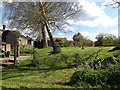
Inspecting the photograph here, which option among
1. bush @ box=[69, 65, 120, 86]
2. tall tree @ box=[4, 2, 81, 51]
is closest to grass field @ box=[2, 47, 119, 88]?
bush @ box=[69, 65, 120, 86]

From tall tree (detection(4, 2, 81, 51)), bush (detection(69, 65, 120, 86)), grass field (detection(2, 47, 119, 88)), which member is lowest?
grass field (detection(2, 47, 119, 88))

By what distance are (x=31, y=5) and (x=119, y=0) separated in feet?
19.0

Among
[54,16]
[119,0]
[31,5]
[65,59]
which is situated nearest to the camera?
[119,0]

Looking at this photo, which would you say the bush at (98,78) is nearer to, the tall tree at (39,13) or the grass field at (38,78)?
the grass field at (38,78)

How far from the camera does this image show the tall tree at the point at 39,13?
29.2ft

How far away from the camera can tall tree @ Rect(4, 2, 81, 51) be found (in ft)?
29.2

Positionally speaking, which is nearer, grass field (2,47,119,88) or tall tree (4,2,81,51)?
grass field (2,47,119,88)

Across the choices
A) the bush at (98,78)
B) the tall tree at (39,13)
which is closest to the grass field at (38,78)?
the bush at (98,78)

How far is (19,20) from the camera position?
10359mm

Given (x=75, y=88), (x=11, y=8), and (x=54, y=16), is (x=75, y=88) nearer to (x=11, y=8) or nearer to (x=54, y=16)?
(x=54, y=16)

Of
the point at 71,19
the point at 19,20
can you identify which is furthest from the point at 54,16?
the point at 19,20

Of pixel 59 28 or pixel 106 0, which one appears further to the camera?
pixel 59 28

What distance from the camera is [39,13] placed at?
28.5 feet

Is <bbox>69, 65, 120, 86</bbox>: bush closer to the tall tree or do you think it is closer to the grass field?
the grass field
